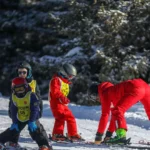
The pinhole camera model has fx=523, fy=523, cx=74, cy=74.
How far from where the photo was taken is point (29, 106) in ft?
23.7

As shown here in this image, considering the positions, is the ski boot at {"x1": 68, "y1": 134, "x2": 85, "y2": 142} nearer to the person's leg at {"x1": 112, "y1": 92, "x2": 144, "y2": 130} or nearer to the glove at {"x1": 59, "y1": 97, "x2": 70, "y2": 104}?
the glove at {"x1": 59, "y1": 97, "x2": 70, "y2": 104}

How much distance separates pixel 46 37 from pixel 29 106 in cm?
1629

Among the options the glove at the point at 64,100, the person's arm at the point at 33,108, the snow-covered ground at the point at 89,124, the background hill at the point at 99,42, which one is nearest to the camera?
the person's arm at the point at 33,108

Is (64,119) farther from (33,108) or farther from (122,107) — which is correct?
(33,108)

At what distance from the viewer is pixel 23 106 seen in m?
7.24

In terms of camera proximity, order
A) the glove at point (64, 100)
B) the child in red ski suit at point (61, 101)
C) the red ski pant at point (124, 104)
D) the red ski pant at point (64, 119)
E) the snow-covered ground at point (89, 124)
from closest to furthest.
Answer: the red ski pant at point (124, 104) → the snow-covered ground at point (89, 124) → the glove at point (64, 100) → the child in red ski suit at point (61, 101) → the red ski pant at point (64, 119)

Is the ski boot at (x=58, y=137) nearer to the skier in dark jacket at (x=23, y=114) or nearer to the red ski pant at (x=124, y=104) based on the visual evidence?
the red ski pant at (x=124, y=104)

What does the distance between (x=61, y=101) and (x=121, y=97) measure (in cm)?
105

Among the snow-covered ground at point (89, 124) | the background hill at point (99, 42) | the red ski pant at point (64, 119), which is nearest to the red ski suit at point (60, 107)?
the red ski pant at point (64, 119)

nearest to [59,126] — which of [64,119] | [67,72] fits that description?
[64,119]

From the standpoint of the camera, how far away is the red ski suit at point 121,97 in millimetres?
8156

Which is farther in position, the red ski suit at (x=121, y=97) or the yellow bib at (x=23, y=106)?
the red ski suit at (x=121, y=97)

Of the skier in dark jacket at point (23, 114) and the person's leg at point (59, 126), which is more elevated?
the skier in dark jacket at point (23, 114)

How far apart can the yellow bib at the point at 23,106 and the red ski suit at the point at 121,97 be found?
5.16 ft
